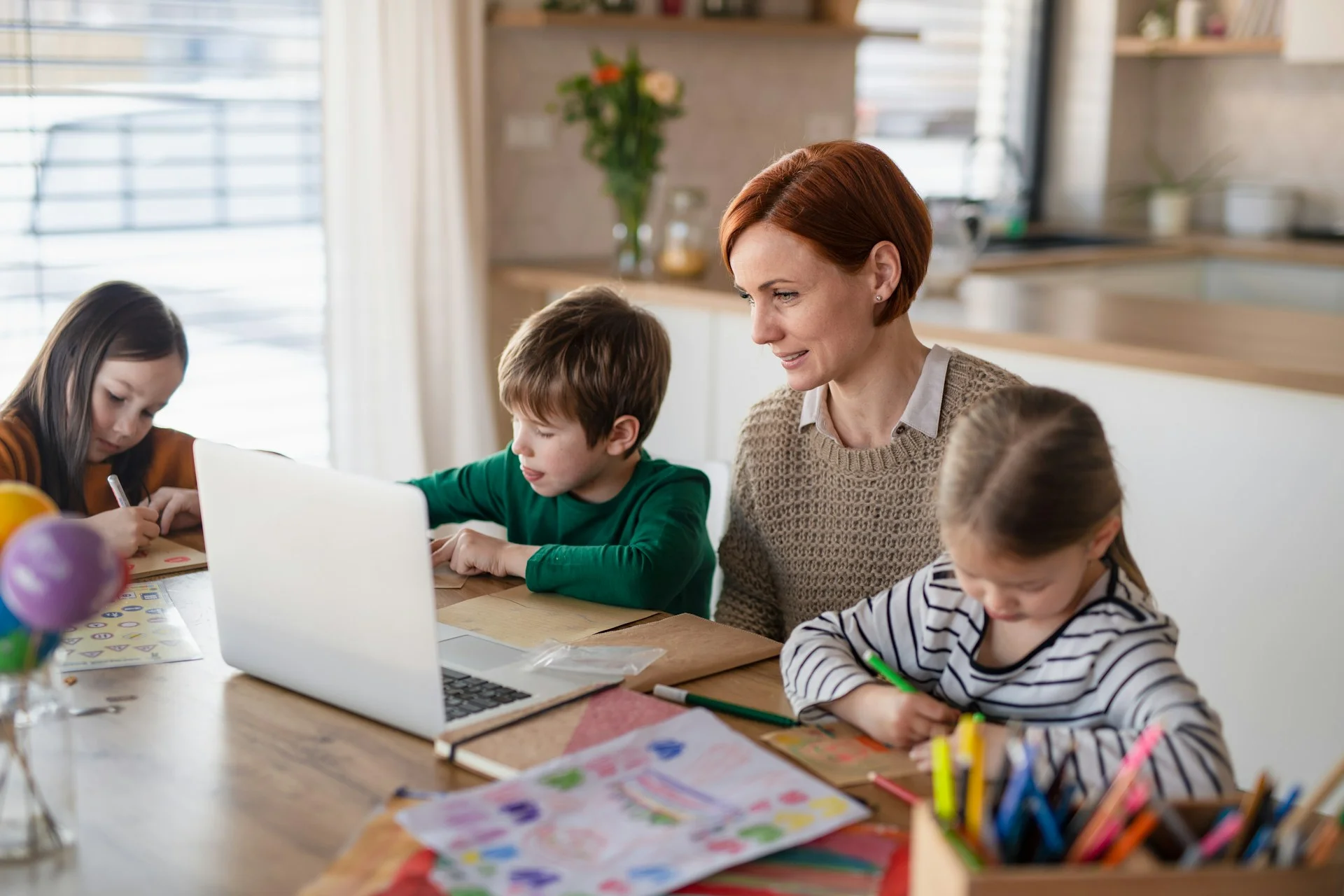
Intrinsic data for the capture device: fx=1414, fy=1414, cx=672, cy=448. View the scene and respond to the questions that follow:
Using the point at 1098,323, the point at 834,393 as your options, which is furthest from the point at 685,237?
the point at 834,393

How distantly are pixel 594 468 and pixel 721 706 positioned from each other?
0.56m

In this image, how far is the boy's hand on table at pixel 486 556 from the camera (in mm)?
1616

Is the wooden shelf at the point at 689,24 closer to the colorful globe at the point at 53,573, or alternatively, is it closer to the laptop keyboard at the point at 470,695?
the laptop keyboard at the point at 470,695

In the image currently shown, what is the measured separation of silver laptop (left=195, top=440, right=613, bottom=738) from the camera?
1.12 meters

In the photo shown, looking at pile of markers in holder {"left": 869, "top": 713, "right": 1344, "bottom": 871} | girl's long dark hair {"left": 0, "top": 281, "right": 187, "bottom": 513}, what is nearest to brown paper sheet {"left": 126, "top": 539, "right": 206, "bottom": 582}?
girl's long dark hair {"left": 0, "top": 281, "right": 187, "bottom": 513}

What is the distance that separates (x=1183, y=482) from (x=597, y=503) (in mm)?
1185

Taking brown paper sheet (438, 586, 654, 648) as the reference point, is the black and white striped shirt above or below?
above

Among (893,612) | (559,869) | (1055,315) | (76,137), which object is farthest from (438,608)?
(76,137)

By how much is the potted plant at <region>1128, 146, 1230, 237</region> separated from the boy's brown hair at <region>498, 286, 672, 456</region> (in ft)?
11.4

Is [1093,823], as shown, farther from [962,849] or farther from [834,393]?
[834,393]

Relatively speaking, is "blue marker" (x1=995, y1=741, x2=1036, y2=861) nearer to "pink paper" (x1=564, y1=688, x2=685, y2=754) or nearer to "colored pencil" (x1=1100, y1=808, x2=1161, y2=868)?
"colored pencil" (x1=1100, y1=808, x2=1161, y2=868)

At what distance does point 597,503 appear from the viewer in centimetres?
175

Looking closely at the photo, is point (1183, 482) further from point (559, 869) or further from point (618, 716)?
point (559, 869)

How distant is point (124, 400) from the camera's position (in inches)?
70.7
